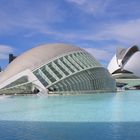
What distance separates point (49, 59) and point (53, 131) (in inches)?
827

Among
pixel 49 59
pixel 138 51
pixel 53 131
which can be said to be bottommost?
pixel 53 131

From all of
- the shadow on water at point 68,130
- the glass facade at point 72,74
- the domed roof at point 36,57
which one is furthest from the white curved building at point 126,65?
the shadow on water at point 68,130

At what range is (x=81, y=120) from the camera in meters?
10.6

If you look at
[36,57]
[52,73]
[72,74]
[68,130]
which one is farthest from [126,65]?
[68,130]

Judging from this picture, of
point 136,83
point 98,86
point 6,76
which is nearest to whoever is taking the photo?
point 6,76

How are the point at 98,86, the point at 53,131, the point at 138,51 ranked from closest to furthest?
the point at 53,131
the point at 98,86
the point at 138,51

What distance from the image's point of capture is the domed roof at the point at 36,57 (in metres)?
29.3

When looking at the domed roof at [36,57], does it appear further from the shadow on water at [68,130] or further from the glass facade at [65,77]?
the shadow on water at [68,130]

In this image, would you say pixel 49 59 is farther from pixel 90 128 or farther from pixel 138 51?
pixel 138 51

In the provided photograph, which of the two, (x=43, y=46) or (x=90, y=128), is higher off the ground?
(x=43, y=46)

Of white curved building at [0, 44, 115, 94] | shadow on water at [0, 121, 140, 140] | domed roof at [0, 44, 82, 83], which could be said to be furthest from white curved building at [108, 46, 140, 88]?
shadow on water at [0, 121, 140, 140]

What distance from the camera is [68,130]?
28.6 ft

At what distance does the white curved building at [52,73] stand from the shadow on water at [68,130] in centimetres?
1725

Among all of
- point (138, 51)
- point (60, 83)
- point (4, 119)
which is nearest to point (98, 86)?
point (60, 83)
